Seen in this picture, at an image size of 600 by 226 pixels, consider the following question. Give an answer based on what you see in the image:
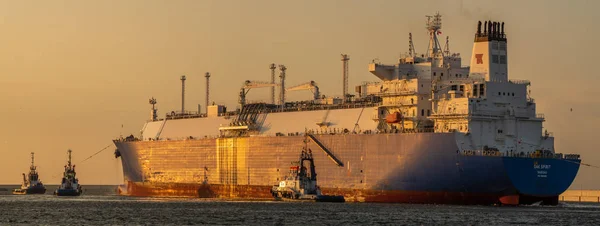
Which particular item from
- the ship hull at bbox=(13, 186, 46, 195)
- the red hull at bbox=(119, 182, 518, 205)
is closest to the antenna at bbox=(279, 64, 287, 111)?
the red hull at bbox=(119, 182, 518, 205)

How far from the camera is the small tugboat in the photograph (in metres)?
95.9

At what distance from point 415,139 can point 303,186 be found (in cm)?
1180

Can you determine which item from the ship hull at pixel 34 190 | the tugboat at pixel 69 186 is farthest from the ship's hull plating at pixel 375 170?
the ship hull at pixel 34 190

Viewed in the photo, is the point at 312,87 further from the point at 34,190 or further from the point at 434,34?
the point at 34,190

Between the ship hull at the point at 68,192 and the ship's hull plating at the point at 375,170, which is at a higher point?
the ship's hull plating at the point at 375,170

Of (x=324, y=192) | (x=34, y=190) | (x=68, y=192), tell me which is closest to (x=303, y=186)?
(x=324, y=192)

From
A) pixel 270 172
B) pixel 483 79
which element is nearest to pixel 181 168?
pixel 270 172

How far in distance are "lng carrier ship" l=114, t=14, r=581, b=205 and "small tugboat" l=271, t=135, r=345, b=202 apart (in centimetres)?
132

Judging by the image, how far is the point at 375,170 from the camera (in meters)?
93.1

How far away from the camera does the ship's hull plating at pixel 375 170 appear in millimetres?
86312

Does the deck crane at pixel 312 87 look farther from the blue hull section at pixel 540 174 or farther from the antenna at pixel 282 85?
the blue hull section at pixel 540 174

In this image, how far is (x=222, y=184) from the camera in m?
111

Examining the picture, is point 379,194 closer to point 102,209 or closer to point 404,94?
point 404,94

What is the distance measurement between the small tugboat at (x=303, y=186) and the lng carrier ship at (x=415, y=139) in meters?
1.32
